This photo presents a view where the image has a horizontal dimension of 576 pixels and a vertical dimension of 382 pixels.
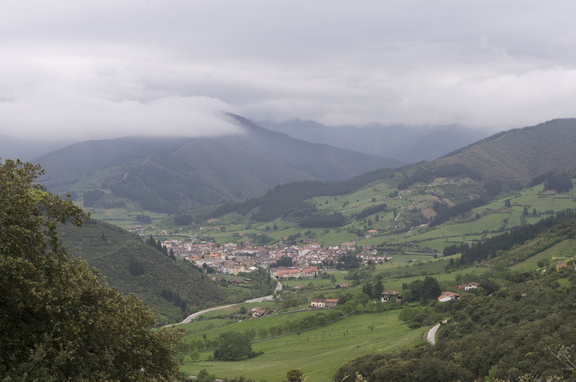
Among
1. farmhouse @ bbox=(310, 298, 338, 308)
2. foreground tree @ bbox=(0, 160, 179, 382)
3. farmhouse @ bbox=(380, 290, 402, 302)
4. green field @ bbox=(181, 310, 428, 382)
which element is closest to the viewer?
foreground tree @ bbox=(0, 160, 179, 382)

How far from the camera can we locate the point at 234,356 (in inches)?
2721

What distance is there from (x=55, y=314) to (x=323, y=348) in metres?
54.4

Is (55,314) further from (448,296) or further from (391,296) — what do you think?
(391,296)

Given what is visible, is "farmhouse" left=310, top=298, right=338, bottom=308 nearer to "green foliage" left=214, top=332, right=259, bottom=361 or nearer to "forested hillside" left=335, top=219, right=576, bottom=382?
"green foliage" left=214, top=332, right=259, bottom=361

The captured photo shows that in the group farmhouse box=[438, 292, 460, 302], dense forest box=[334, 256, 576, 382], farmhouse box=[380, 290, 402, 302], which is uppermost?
dense forest box=[334, 256, 576, 382]

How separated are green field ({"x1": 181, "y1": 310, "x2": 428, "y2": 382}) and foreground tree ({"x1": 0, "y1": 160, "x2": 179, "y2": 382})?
3365cm

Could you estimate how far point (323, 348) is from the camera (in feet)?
222

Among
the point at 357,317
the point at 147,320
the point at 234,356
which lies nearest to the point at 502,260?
the point at 357,317

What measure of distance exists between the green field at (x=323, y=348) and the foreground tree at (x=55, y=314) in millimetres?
33651

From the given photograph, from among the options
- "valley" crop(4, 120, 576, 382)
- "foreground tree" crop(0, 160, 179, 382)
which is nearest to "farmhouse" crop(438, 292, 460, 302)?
"valley" crop(4, 120, 576, 382)

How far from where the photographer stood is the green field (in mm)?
56000

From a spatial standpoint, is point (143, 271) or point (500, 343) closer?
point (500, 343)

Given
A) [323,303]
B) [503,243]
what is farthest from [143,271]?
[503,243]

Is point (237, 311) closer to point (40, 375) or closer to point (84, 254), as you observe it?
point (84, 254)
